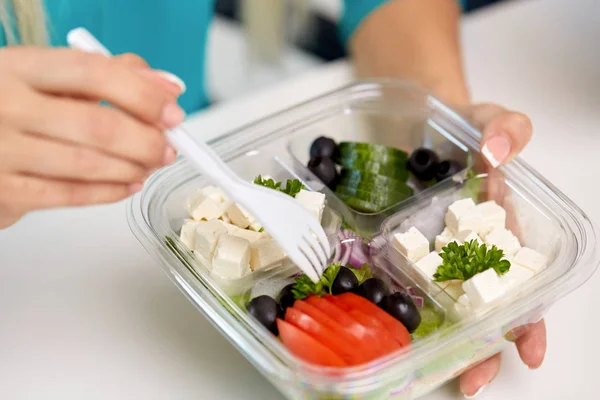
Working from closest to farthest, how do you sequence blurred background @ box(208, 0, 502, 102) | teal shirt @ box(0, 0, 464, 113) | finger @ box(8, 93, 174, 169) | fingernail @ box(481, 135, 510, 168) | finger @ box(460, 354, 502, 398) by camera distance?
finger @ box(8, 93, 174, 169)
finger @ box(460, 354, 502, 398)
fingernail @ box(481, 135, 510, 168)
teal shirt @ box(0, 0, 464, 113)
blurred background @ box(208, 0, 502, 102)

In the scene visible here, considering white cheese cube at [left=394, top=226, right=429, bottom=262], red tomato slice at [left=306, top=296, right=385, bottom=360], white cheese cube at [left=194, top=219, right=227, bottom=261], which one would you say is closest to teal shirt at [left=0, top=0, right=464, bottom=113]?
white cheese cube at [left=194, top=219, right=227, bottom=261]

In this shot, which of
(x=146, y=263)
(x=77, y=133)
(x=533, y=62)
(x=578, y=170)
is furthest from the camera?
(x=533, y=62)

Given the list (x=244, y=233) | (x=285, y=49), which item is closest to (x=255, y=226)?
(x=244, y=233)

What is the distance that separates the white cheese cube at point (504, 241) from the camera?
93 cm

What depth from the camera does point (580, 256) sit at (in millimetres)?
913

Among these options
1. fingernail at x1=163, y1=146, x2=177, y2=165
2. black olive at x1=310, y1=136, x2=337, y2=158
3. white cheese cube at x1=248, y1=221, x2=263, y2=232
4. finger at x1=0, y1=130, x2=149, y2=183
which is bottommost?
white cheese cube at x1=248, y1=221, x2=263, y2=232

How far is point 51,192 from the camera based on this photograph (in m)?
0.74

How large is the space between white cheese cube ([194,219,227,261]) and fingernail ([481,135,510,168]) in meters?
0.37

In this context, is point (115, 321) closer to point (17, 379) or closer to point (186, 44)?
point (17, 379)

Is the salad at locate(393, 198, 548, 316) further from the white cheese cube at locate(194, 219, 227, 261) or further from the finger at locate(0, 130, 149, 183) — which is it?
the finger at locate(0, 130, 149, 183)

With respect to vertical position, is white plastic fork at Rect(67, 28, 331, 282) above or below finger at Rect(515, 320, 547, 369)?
above

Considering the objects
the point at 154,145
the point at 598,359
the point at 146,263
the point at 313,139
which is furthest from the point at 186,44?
the point at 598,359

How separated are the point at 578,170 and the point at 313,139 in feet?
1.45

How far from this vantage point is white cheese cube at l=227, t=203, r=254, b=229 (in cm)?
95
